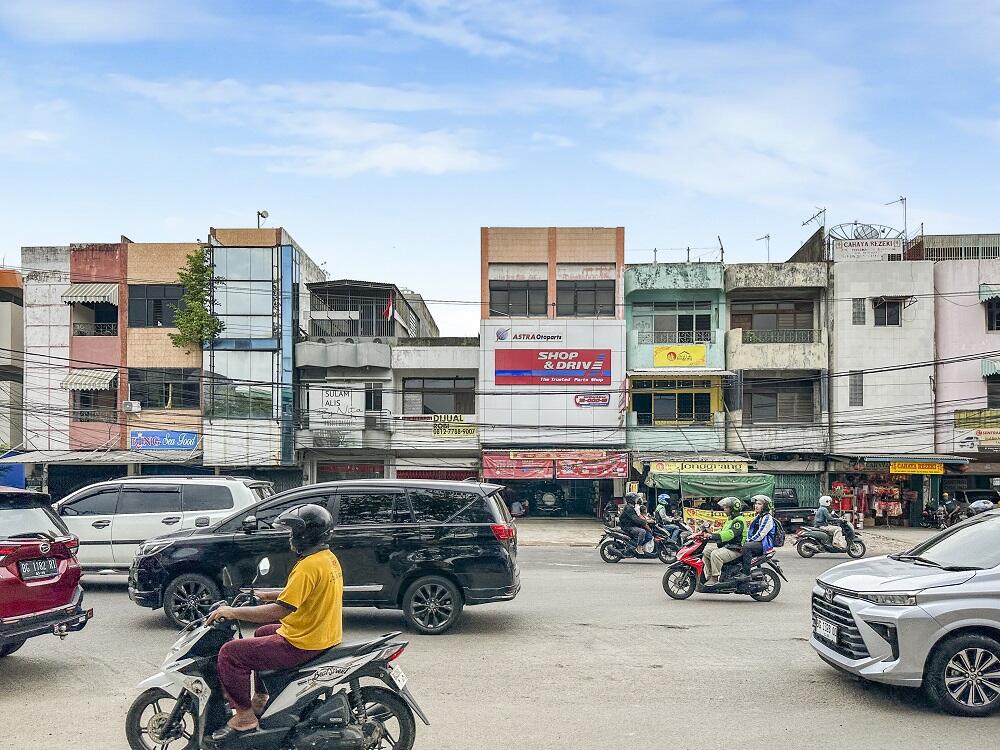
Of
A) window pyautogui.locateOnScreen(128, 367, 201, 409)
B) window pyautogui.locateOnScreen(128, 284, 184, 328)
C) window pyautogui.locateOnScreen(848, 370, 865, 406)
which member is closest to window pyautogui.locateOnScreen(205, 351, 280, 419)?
window pyautogui.locateOnScreen(128, 367, 201, 409)

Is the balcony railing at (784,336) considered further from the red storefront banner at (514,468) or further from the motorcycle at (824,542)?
the motorcycle at (824,542)

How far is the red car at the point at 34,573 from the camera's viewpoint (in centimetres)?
762

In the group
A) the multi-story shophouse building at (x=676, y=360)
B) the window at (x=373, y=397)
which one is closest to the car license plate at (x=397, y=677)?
the multi-story shophouse building at (x=676, y=360)

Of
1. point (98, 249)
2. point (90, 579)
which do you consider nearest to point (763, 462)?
point (90, 579)

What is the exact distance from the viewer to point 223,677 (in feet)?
17.2

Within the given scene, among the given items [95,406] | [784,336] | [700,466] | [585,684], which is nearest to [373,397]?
[95,406]

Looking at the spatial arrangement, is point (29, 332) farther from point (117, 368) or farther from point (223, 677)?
point (223, 677)

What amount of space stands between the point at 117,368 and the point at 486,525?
2726cm

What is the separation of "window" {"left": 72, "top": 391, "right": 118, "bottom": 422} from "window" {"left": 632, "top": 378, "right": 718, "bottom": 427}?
2065 cm

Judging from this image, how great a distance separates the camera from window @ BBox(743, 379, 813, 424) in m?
33.6

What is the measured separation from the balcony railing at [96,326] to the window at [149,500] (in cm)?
2169

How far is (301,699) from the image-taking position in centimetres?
534

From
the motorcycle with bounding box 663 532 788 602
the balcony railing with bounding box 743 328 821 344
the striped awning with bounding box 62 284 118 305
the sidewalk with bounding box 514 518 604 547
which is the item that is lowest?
the sidewalk with bounding box 514 518 604 547

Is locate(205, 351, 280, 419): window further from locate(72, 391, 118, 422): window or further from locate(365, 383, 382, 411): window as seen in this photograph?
locate(72, 391, 118, 422): window
